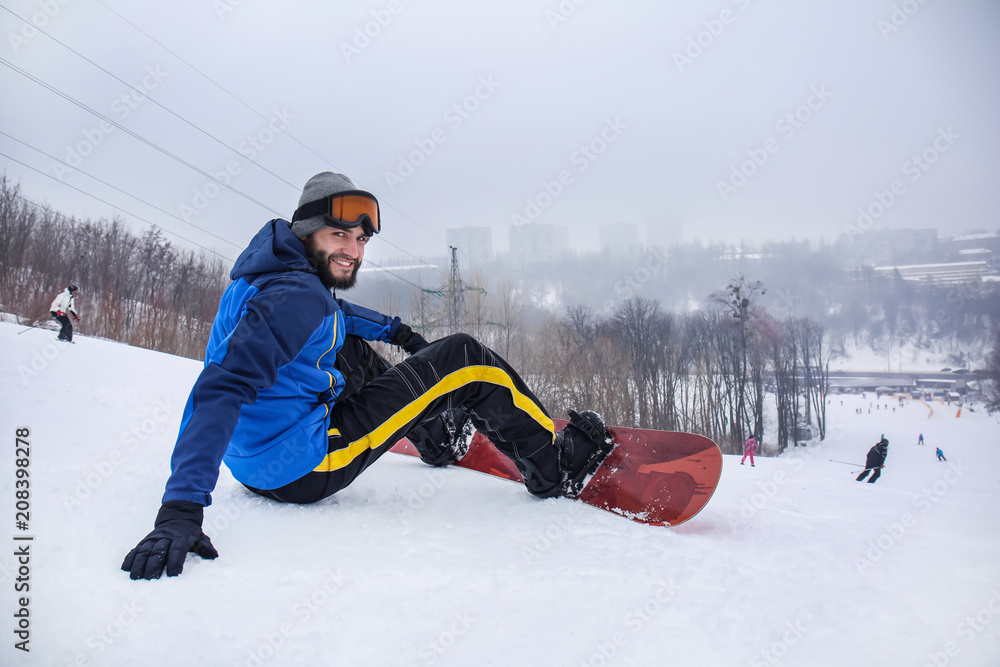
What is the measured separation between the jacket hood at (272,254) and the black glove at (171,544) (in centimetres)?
64

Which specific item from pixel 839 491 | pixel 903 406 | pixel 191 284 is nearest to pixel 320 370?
pixel 839 491

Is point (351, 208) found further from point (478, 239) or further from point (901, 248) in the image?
point (901, 248)

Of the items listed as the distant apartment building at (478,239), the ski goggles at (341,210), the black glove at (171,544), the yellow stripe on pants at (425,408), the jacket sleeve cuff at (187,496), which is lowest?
the black glove at (171,544)

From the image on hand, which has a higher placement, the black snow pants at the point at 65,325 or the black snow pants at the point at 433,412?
the black snow pants at the point at 65,325

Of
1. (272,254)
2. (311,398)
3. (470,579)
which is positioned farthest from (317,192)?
(470,579)

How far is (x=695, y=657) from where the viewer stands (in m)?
0.84

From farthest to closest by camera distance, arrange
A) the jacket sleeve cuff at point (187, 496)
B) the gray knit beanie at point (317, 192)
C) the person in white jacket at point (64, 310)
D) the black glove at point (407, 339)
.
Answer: the person in white jacket at point (64, 310) → the black glove at point (407, 339) → the gray knit beanie at point (317, 192) → the jacket sleeve cuff at point (187, 496)

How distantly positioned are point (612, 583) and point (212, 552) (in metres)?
0.87

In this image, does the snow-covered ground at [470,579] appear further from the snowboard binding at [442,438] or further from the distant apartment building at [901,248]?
the distant apartment building at [901,248]

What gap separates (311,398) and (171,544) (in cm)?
54

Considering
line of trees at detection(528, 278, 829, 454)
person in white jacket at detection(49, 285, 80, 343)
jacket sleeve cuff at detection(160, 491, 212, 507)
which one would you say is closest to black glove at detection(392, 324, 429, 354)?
jacket sleeve cuff at detection(160, 491, 212, 507)

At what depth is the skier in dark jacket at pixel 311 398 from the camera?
105 centimetres

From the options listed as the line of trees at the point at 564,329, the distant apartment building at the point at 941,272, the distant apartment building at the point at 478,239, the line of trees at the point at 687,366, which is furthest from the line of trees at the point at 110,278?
the distant apartment building at the point at 941,272

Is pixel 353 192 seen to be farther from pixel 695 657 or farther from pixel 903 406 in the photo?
pixel 903 406
